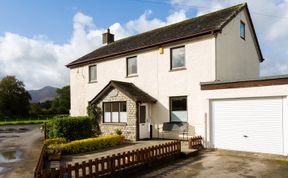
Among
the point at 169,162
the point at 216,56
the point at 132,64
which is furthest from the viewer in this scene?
the point at 132,64

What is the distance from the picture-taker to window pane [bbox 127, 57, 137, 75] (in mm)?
19609

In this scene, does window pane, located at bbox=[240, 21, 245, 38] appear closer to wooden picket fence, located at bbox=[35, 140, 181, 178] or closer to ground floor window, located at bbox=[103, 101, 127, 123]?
ground floor window, located at bbox=[103, 101, 127, 123]

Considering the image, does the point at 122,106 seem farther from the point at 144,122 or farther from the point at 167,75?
the point at 167,75

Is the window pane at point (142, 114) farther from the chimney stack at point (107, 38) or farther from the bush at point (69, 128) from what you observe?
the chimney stack at point (107, 38)

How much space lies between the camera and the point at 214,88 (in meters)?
13.9

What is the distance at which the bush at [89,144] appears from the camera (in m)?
12.8

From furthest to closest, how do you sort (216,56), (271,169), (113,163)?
(216,56) < (271,169) < (113,163)

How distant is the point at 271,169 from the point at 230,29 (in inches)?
384

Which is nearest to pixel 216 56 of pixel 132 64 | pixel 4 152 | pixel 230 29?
pixel 230 29

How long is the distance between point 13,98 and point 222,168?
57.8 metres

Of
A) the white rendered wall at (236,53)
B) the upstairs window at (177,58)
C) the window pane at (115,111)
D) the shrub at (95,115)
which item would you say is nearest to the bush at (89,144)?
the window pane at (115,111)

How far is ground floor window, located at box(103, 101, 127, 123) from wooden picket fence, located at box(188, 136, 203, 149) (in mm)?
5776

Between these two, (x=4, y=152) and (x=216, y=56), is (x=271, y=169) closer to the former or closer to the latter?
(x=216, y=56)

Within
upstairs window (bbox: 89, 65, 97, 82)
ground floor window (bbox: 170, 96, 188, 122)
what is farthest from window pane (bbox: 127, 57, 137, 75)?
upstairs window (bbox: 89, 65, 97, 82)
